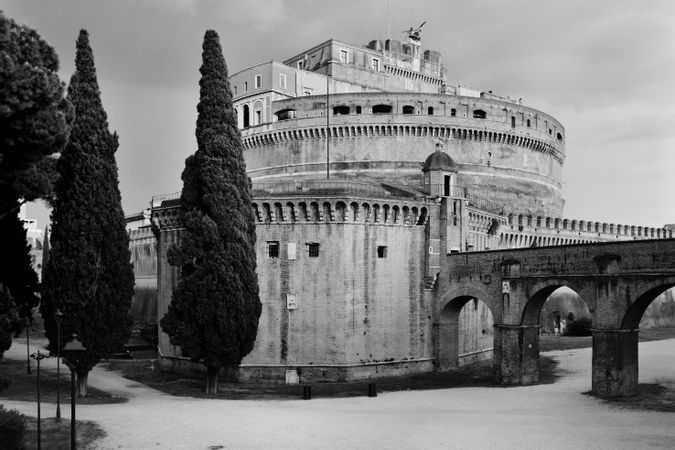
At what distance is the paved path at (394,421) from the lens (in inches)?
771

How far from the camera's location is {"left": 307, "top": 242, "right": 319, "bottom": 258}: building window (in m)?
33.7

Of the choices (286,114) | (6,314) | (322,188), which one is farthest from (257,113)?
(6,314)

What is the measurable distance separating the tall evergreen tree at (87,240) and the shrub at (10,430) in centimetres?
1038

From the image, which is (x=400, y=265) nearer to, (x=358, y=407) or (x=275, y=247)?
(x=275, y=247)

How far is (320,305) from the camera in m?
33.4

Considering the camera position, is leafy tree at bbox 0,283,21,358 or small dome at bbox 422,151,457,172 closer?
leafy tree at bbox 0,283,21,358

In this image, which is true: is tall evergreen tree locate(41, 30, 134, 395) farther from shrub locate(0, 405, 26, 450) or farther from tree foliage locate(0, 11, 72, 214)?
shrub locate(0, 405, 26, 450)

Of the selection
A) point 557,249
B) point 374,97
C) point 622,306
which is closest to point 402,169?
point 374,97

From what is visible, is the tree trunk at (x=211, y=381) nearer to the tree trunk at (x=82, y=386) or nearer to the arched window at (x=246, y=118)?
the tree trunk at (x=82, y=386)

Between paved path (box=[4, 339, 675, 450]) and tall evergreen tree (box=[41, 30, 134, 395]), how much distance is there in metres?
3.14

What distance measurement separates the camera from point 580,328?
55.2 meters

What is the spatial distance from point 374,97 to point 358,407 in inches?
1413

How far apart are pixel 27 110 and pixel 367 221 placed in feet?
63.5

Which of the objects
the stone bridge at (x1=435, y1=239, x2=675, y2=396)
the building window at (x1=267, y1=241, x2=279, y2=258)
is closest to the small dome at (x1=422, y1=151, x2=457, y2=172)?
the stone bridge at (x1=435, y1=239, x2=675, y2=396)
